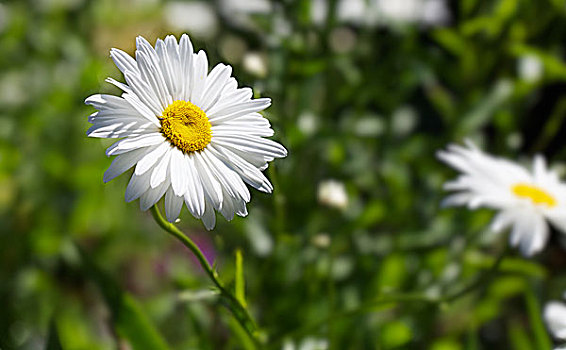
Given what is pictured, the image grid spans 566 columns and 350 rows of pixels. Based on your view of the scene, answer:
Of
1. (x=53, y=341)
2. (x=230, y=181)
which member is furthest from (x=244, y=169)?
(x=53, y=341)

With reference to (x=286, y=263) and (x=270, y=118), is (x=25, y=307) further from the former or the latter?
(x=270, y=118)

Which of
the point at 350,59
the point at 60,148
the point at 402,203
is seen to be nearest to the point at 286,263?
the point at 402,203

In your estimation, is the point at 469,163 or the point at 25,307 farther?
the point at 25,307

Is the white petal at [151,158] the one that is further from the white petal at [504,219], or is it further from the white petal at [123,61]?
the white petal at [504,219]

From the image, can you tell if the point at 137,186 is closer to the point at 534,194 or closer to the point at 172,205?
the point at 172,205

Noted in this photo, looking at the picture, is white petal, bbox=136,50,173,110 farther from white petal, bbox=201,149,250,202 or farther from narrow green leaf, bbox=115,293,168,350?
narrow green leaf, bbox=115,293,168,350

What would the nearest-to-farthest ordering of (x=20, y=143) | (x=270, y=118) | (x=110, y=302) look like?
(x=270, y=118), (x=110, y=302), (x=20, y=143)

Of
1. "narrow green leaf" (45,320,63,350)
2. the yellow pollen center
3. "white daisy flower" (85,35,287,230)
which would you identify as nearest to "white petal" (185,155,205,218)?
"white daisy flower" (85,35,287,230)
